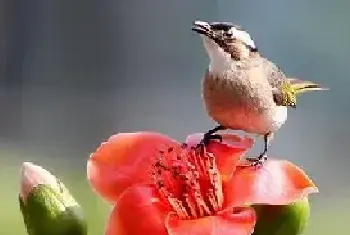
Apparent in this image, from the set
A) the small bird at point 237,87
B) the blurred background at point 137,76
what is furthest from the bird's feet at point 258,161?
the blurred background at point 137,76

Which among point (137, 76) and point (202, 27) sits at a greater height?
point (202, 27)

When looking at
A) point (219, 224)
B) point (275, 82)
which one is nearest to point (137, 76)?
point (275, 82)

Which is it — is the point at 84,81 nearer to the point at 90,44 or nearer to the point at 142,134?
the point at 90,44

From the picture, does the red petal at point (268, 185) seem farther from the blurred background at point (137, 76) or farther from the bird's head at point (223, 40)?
the blurred background at point (137, 76)

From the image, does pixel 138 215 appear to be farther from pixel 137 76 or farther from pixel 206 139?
pixel 137 76

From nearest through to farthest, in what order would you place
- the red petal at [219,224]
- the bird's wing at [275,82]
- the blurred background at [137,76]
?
the red petal at [219,224]
the bird's wing at [275,82]
the blurred background at [137,76]

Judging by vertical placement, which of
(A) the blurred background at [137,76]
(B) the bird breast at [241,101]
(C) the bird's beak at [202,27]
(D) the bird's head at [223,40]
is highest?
(C) the bird's beak at [202,27]
